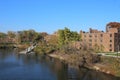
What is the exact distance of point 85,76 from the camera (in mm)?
56094

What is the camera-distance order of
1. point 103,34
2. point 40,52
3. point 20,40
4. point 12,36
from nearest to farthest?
point 103,34, point 40,52, point 20,40, point 12,36

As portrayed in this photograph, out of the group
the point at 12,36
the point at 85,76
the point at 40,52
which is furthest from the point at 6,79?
the point at 12,36

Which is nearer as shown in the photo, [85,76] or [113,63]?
[85,76]

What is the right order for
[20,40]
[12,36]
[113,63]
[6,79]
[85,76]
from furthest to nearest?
[12,36] → [20,40] → [113,63] → [85,76] → [6,79]

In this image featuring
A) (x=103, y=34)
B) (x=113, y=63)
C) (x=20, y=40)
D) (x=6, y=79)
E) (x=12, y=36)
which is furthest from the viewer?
(x=12, y=36)

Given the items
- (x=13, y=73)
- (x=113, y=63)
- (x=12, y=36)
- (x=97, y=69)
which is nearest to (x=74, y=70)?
(x=97, y=69)

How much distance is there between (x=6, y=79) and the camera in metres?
50.3

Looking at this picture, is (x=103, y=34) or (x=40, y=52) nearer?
(x=103, y=34)

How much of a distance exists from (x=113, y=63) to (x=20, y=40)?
11099 centimetres

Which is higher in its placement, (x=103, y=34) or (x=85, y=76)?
(x=103, y=34)

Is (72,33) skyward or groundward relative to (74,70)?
skyward

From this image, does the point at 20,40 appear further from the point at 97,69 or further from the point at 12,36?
the point at 97,69

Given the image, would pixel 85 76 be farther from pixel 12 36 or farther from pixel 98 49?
pixel 12 36

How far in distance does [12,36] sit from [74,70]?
140648 millimetres
